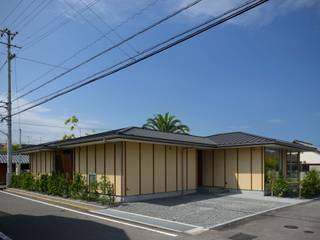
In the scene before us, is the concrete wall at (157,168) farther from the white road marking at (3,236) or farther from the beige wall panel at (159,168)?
the white road marking at (3,236)

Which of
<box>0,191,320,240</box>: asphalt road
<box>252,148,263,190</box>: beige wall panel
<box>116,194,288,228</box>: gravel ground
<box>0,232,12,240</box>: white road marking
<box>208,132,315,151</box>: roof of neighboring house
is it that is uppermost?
<box>208,132,315,151</box>: roof of neighboring house

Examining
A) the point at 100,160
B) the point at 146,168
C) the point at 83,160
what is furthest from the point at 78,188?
the point at 146,168

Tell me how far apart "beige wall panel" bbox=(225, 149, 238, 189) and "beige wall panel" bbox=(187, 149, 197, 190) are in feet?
6.41

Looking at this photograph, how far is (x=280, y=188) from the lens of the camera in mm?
18234

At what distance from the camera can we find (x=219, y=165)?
21.5 metres

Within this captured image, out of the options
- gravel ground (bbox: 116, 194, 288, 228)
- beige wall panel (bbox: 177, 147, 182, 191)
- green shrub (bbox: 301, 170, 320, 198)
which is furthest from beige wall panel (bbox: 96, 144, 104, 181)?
green shrub (bbox: 301, 170, 320, 198)

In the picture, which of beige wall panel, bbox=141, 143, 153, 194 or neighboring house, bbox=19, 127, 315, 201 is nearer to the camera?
neighboring house, bbox=19, 127, 315, 201

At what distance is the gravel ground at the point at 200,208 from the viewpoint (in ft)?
38.3

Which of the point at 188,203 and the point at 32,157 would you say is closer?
the point at 188,203

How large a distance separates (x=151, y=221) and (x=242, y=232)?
2.92 meters

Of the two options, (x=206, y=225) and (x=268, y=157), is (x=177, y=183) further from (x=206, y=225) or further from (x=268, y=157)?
(x=206, y=225)

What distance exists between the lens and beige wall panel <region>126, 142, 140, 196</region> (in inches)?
637

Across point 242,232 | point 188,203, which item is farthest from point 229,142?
point 242,232

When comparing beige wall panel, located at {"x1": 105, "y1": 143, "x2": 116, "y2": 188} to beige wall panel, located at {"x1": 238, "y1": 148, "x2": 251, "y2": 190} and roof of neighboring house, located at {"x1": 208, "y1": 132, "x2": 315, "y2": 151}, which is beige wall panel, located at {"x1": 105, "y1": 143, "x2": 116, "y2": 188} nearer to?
roof of neighboring house, located at {"x1": 208, "y1": 132, "x2": 315, "y2": 151}
